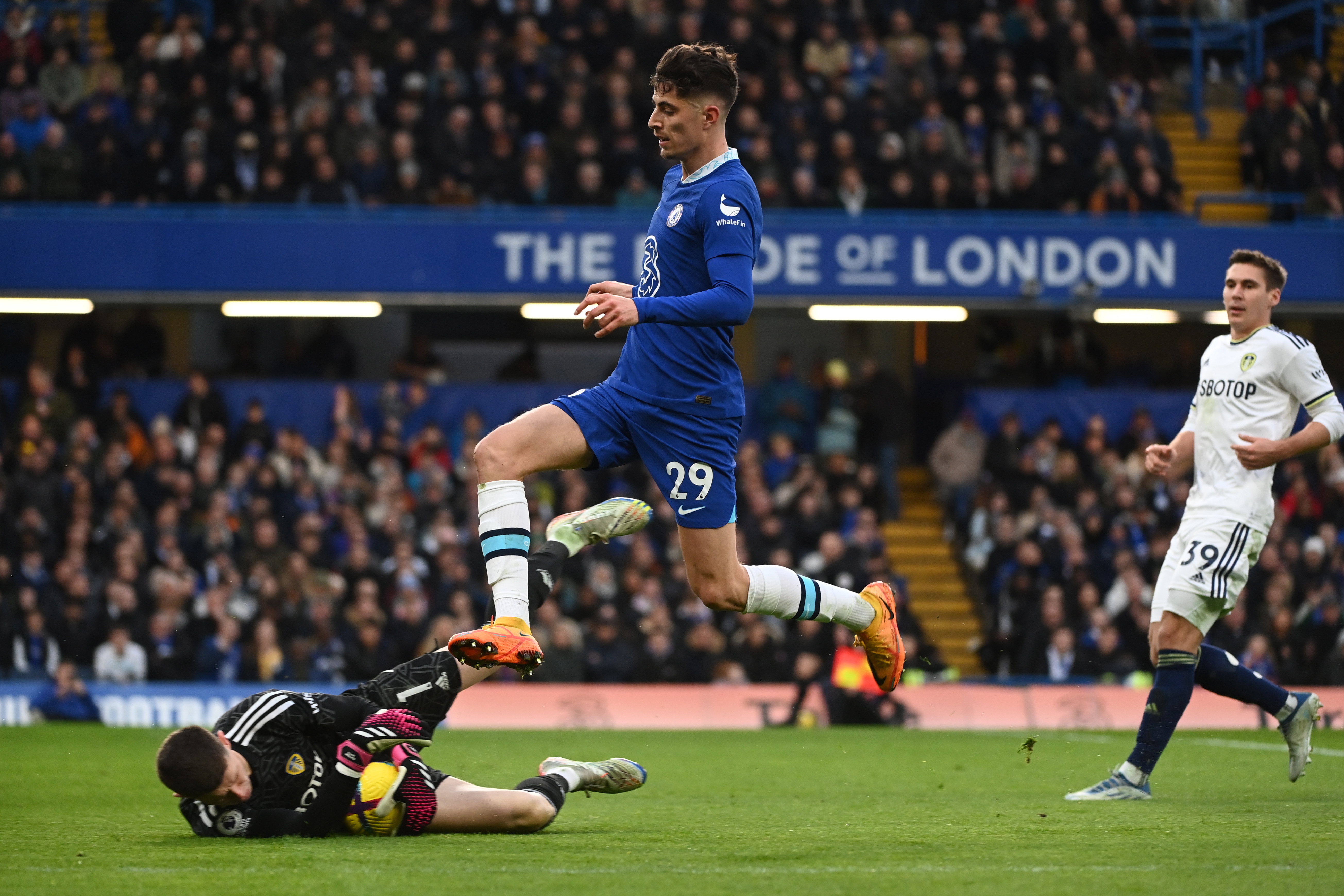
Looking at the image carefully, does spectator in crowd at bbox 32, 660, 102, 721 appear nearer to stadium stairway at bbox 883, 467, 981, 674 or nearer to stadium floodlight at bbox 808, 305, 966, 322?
stadium stairway at bbox 883, 467, 981, 674

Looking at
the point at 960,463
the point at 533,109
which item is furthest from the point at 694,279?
the point at 960,463

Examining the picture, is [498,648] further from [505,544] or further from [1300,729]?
[1300,729]

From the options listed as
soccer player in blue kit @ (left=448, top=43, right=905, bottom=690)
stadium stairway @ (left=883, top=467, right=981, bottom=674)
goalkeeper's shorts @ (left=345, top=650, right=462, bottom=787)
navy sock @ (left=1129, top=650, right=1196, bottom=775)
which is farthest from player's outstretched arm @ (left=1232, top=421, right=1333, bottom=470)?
stadium stairway @ (left=883, top=467, right=981, bottom=674)

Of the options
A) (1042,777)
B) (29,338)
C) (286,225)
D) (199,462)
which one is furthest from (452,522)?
(1042,777)

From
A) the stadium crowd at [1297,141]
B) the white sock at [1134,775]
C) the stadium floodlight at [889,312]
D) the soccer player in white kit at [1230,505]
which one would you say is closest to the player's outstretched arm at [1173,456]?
the soccer player in white kit at [1230,505]

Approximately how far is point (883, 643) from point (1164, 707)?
1429mm

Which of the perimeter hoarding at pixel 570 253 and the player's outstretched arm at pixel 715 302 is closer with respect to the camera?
the player's outstretched arm at pixel 715 302

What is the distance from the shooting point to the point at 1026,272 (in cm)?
1881

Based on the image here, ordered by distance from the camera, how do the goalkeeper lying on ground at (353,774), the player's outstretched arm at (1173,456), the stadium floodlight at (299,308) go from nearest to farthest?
the goalkeeper lying on ground at (353,774) → the player's outstretched arm at (1173,456) → the stadium floodlight at (299,308)

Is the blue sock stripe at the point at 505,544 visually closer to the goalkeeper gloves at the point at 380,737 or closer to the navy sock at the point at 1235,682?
the goalkeeper gloves at the point at 380,737

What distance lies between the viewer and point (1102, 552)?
17.6m

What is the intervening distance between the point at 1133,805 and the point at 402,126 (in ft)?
45.0

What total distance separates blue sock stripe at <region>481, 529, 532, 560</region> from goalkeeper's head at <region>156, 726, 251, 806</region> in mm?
1153

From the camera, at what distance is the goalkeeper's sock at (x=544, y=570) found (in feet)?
21.6
